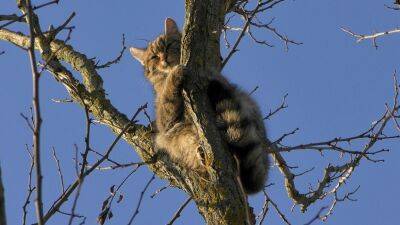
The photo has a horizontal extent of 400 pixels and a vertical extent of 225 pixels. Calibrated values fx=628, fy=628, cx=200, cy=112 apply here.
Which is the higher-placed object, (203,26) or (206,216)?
(203,26)

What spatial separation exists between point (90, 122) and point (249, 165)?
186 centimetres

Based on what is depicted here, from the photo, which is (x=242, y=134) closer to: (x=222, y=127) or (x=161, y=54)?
(x=222, y=127)

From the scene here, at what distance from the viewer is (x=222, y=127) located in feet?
15.2

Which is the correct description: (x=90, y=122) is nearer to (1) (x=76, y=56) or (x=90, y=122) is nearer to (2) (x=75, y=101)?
(2) (x=75, y=101)

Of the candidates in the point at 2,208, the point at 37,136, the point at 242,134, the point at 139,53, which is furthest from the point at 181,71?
the point at 139,53

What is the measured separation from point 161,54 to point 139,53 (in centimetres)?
62

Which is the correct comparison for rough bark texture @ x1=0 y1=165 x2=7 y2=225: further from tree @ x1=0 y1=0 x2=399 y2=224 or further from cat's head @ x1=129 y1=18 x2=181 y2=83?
cat's head @ x1=129 y1=18 x2=181 y2=83

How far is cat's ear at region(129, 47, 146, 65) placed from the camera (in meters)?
7.30

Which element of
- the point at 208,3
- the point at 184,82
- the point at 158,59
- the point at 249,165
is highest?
the point at 158,59

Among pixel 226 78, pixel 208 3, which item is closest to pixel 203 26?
pixel 208 3

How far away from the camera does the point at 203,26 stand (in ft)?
14.0

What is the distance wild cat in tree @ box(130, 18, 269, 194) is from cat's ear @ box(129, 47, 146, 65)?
6.24 ft

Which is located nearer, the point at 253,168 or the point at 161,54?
the point at 253,168

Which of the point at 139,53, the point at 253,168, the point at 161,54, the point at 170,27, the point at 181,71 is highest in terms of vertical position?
the point at 170,27
